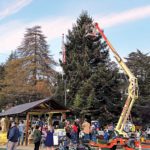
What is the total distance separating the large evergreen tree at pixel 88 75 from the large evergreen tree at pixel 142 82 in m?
5.80

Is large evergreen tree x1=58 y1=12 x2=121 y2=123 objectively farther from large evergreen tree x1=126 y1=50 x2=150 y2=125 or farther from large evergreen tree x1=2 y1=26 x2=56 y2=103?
large evergreen tree x1=2 y1=26 x2=56 y2=103

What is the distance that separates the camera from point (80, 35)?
49844 mm

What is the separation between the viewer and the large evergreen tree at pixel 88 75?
45.2 meters

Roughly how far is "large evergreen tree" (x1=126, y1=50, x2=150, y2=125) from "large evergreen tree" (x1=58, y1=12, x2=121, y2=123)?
19.0 ft

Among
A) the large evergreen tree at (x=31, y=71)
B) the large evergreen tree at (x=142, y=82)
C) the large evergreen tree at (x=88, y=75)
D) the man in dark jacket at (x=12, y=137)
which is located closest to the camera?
the man in dark jacket at (x=12, y=137)

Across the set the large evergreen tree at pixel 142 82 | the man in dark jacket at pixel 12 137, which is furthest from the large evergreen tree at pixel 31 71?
the man in dark jacket at pixel 12 137

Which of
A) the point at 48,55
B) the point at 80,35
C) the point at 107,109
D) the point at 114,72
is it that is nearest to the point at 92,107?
the point at 107,109

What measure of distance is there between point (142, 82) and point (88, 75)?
15797mm

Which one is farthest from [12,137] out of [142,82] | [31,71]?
[31,71]

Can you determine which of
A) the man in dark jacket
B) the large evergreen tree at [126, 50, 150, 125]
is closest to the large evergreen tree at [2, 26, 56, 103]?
the large evergreen tree at [126, 50, 150, 125]

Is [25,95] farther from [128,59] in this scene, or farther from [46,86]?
[128,59]

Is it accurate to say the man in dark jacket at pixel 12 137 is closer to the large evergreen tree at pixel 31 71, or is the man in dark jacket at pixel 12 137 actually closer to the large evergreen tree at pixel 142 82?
the large evergreen tree at pixel 142 82

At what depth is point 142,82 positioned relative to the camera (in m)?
60.1

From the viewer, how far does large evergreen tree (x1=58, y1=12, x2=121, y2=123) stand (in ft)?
148
